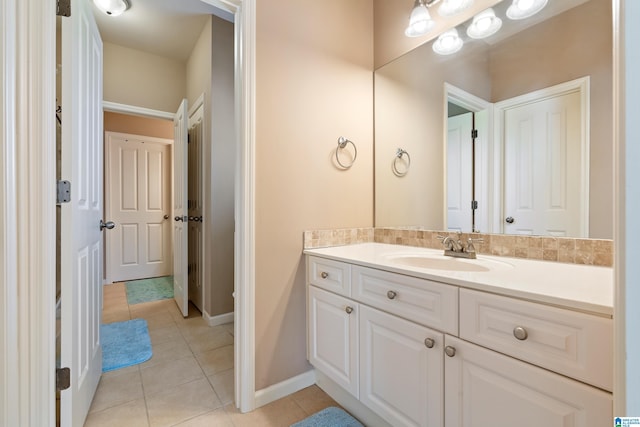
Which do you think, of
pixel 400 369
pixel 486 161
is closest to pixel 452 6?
pixel 486 161

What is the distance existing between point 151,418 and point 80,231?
964 millimetres

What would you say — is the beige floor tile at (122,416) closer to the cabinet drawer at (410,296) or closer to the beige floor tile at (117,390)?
the beige floor tile at (117,390)

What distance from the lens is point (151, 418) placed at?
1.37m

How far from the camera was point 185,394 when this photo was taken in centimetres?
156

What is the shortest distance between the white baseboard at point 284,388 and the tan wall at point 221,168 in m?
1.21

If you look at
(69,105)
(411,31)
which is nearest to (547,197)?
(411,31)

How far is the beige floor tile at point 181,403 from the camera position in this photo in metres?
1.37

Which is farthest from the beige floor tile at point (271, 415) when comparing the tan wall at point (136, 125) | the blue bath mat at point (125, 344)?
the tan wall at point (136, 125)

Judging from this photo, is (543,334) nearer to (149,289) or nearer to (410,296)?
(410,296)

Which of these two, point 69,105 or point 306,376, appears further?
point 306,376

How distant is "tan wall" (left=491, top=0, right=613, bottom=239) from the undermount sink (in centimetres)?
37

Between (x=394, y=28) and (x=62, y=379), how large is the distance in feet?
8.04

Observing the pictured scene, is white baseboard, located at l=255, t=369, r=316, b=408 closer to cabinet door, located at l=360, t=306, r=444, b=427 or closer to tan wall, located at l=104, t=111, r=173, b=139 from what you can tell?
cabinet door, located at l=360, t=306, r=444, b=427

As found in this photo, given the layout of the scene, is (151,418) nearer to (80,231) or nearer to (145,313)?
(80,231)
